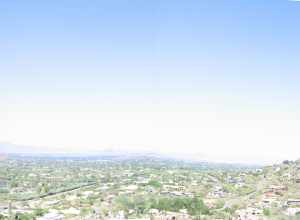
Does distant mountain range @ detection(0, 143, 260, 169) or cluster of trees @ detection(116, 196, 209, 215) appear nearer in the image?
cluster of trees @ detection(116, 196, 209, 215)

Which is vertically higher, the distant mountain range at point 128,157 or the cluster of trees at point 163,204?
the distant mountain range at point 128,157

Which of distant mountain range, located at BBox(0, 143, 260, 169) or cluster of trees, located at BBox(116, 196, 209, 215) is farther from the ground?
distant mountain range, located at BBox(0, 143, 260, 169)

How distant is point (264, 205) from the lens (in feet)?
29.9

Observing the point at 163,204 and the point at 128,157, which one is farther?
the point at 128,157

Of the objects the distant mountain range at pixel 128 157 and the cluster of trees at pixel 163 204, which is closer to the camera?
the cluster of trees at pixel 163 204

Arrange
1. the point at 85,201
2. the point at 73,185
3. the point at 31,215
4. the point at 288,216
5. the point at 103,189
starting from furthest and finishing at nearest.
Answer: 1. the point at 73,185
2. the point at 103,189
3. the point at 85,201
4. the point at 31,215
5. the point at 288,216

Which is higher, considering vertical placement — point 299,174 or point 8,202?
point 299,174

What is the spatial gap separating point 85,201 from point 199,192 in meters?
3.37

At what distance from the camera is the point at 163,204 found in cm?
941

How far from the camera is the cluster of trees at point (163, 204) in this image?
9.10 meters

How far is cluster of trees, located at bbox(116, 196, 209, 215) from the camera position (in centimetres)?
910

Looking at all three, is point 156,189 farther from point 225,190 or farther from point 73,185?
point 73,185

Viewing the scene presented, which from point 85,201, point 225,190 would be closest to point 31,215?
point 85,201

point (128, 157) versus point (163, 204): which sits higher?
point (128, 157)
